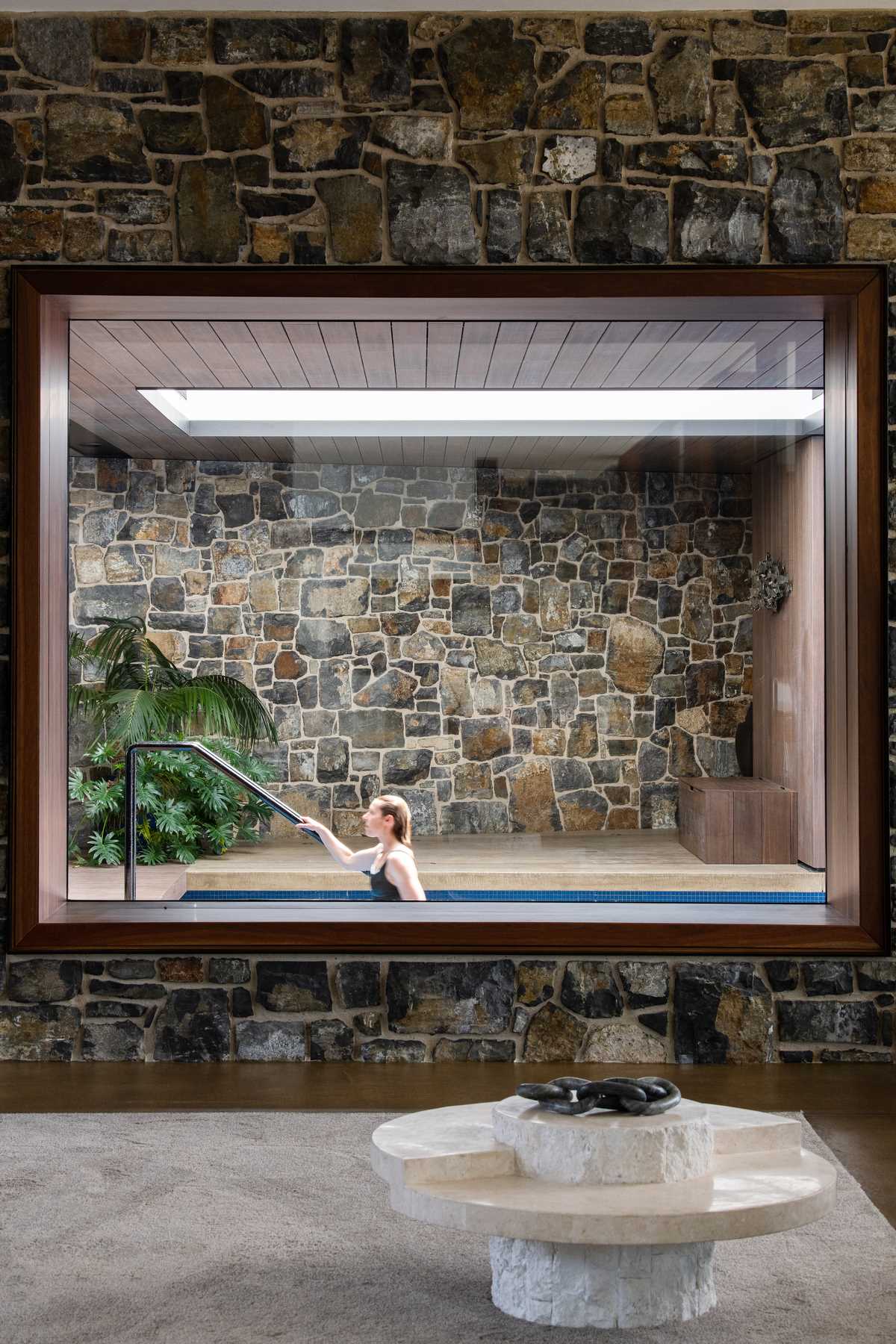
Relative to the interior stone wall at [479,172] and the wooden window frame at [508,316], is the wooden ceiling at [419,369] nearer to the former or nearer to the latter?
the wooden window frame at [508,316]

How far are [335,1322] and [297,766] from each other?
235 cm

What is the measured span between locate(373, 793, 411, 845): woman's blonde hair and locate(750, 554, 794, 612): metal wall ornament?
145 cm

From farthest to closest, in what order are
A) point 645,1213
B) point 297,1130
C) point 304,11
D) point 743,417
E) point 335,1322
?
point 743,417 → point 304,11 → point 297,1130 → point 335,1322 → point 645,1213

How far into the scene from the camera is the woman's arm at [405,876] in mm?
4430

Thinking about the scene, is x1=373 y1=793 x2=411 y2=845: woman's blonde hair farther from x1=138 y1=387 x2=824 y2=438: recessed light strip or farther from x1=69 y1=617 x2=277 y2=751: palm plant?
x1=138 y1=387 x2=824 y2=438: recessed light strip

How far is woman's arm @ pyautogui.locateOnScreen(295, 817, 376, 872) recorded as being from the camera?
445 cm

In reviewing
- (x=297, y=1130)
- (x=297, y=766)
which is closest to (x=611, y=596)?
(x=297, y=766)

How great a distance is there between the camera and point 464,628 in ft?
14.8

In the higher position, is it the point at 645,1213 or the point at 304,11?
the point at 304,11

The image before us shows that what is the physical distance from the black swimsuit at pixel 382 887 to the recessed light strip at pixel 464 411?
1551 millimetres

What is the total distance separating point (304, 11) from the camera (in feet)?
13.5

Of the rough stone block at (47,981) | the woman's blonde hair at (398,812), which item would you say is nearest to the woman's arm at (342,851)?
the woman's blonde hair at (398,812)

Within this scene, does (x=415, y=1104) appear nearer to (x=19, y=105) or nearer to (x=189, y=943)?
(x=189, y=943)

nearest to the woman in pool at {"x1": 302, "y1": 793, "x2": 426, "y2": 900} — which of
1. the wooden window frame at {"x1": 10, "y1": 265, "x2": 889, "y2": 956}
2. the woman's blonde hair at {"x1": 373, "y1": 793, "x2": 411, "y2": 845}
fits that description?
the woman's blonde hair at {"x1": 373, "y1": 793, "x2": 411, "y2": 845}
